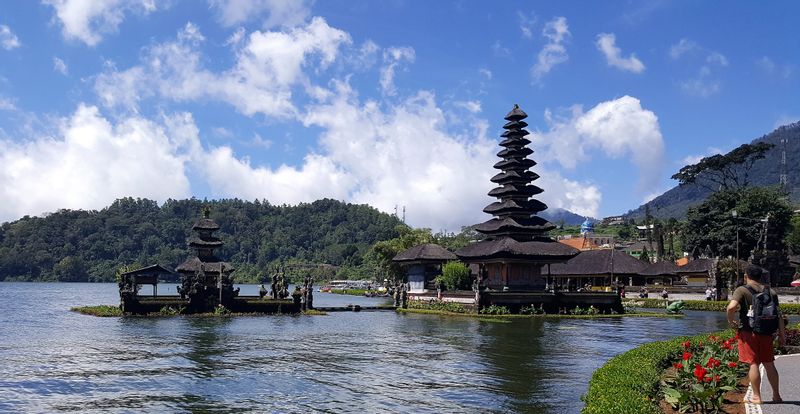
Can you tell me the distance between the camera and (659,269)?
269ft

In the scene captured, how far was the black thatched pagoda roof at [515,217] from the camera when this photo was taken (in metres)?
59.1

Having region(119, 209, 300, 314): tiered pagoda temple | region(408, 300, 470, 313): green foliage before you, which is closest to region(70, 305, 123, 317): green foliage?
region(119, 209, 300, 314): tiered pagoda temple

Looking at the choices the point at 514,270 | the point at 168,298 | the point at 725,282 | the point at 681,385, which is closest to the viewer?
the point at 681,385

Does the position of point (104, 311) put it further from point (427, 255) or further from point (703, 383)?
point (703, 383)

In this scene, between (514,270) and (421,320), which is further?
(514,270)

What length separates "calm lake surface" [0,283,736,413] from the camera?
17250mm

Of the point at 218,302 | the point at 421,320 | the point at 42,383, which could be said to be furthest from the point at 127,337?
the point at 421,320

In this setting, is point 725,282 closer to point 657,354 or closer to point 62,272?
point 657,354

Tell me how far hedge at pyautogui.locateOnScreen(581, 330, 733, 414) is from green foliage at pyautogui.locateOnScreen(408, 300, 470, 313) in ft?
111

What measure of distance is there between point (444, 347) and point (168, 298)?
92.8 feet

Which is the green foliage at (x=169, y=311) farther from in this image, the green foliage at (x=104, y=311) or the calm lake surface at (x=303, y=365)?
the calm lake surface at (x=303, y=365)

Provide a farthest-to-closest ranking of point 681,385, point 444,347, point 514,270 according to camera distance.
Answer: point 514,270 < point 444,347 < point 681,385

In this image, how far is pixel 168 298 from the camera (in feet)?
167

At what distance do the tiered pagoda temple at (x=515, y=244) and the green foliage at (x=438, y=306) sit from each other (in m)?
2.36
